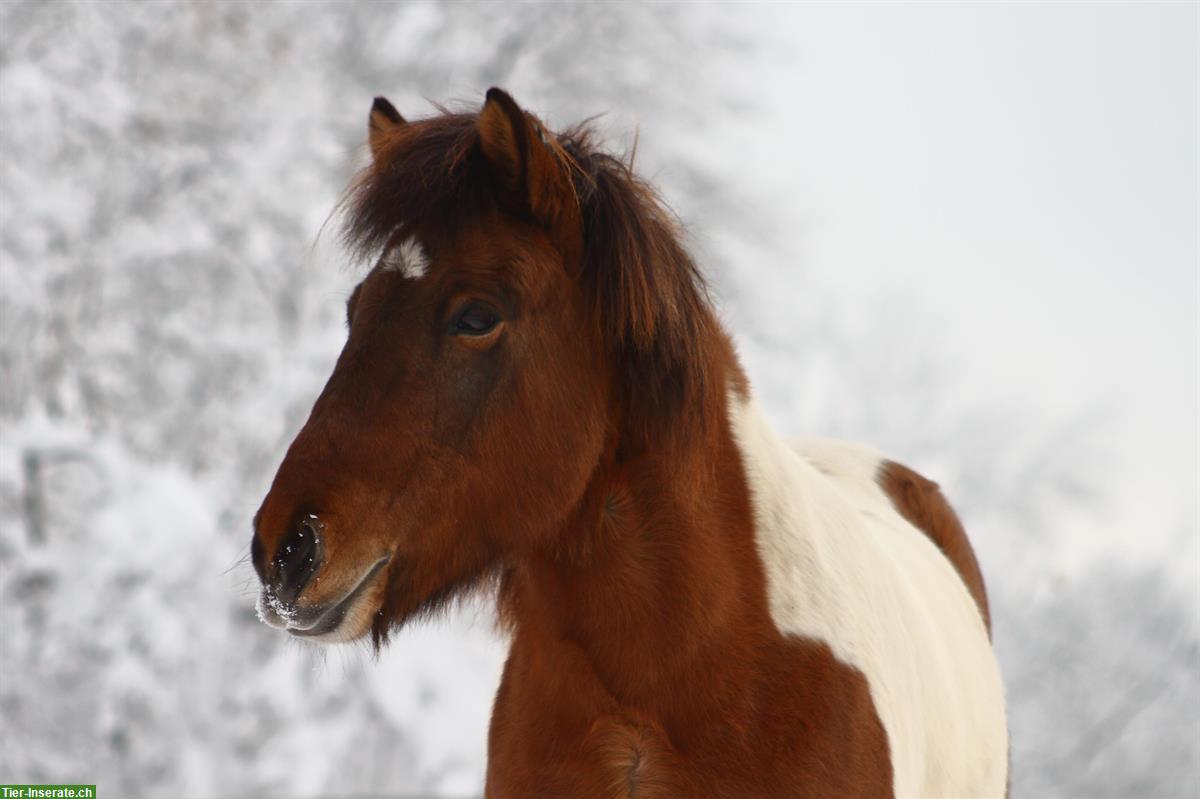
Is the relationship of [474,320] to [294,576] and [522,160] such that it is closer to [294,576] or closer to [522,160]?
[522,160]

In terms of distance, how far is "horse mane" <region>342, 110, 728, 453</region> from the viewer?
1.83 metres

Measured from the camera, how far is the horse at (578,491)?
5.67ft

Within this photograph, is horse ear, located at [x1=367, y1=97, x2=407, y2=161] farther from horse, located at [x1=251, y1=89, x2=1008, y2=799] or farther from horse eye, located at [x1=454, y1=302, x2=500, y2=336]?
horse eye, located at [x1=454, y1=302, x2=500, y2=336]

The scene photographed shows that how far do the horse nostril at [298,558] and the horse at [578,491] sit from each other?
0.09ft

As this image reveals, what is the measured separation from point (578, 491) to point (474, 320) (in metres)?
0.33

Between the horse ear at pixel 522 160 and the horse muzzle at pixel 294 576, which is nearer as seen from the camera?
the horse muzzle at pixel 294 576

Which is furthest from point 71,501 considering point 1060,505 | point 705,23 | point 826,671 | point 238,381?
point 1060,505

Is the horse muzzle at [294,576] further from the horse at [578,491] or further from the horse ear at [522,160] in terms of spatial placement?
the horse ear at [522,160]

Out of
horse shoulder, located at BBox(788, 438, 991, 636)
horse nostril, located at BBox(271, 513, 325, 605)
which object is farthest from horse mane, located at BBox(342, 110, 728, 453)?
horse shoulder, located at BBox(788, 438, 991, 636)

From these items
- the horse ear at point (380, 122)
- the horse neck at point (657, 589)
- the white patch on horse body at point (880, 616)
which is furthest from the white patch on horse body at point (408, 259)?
the white patch on horse body at point (880, 616)

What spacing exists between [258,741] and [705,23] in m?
5.42

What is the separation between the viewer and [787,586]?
6.44 feet

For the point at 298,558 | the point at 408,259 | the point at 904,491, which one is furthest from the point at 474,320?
the point at 904,491

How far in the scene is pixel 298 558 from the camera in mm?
1588
